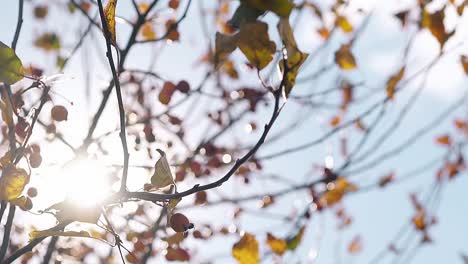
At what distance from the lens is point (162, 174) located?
1114 mm

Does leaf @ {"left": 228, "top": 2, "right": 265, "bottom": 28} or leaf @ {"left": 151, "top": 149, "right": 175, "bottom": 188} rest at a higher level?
leaf @ {"left": 228, "top": 2, "right": 265, "bottom": 28}

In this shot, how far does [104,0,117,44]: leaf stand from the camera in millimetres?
966

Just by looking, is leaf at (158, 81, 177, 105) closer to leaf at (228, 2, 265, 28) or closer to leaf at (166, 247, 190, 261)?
leaf at (166, 247, 190, 261)

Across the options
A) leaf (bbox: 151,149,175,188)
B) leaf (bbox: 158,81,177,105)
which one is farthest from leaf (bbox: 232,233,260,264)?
leaf (bbox: 158,81,177,105)

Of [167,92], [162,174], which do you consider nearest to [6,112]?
[162,174]

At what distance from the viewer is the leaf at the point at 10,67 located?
42.0 inches

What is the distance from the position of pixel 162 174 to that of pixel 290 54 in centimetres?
39

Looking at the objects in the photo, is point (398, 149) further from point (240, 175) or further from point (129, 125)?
point (129, 125)

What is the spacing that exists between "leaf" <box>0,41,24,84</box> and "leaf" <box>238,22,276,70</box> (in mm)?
487

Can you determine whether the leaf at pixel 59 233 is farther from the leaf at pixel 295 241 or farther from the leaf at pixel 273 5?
the leaf at pixel 295 241

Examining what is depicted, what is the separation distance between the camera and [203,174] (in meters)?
3.08

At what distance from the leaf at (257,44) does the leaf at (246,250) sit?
629 millimetres

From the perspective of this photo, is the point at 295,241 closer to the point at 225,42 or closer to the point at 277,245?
the point at 277,245

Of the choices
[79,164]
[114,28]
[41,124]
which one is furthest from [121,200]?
[41,124]
